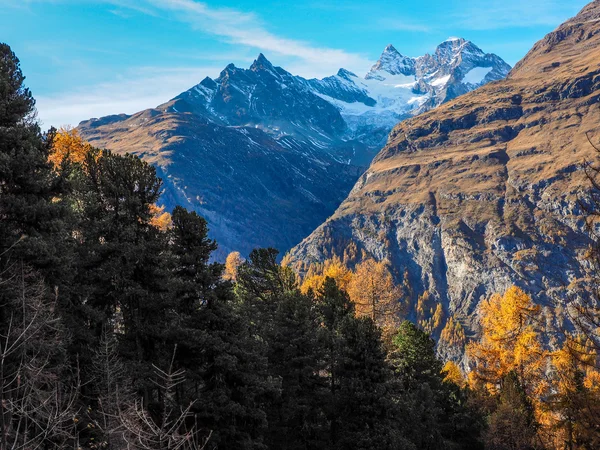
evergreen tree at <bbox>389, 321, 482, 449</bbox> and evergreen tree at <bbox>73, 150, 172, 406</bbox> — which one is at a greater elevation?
evergreen tree at <bbox>73, 150, 172, 406</bbox>

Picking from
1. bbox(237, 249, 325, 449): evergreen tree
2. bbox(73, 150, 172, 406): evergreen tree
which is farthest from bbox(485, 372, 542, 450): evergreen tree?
bbox(73, 150, 172, 406): evergreen tree

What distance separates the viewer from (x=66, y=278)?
1977 centimetres

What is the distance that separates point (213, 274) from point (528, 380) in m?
35.3

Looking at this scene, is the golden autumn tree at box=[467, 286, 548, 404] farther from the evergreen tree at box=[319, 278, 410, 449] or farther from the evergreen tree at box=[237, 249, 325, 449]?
the evergreen tree at box=[237, 249, 325, 449]

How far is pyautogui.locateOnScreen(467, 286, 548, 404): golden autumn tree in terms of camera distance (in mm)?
41281

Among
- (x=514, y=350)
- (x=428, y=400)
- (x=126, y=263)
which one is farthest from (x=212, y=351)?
(x=514, y=350)

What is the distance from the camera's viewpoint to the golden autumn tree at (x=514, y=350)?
41281mm

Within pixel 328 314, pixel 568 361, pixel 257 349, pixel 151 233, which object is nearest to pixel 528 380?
pixel 568 361

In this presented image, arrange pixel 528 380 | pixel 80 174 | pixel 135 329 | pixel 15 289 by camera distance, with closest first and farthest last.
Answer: pixel 15 289 → pixel 135 329 → pixel 80 174 → pixel 528 380

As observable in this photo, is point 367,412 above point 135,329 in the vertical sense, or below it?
below

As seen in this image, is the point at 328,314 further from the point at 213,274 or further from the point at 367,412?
the point at 213,274

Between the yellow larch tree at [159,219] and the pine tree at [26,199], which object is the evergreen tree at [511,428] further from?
the pine tree at [26,199]

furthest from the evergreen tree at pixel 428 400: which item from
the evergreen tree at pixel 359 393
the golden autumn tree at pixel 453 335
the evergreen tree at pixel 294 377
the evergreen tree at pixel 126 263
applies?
the golden autumn tree at pixel 453 335

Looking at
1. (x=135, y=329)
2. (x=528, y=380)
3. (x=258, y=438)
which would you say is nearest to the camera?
(x=258, y=438)
